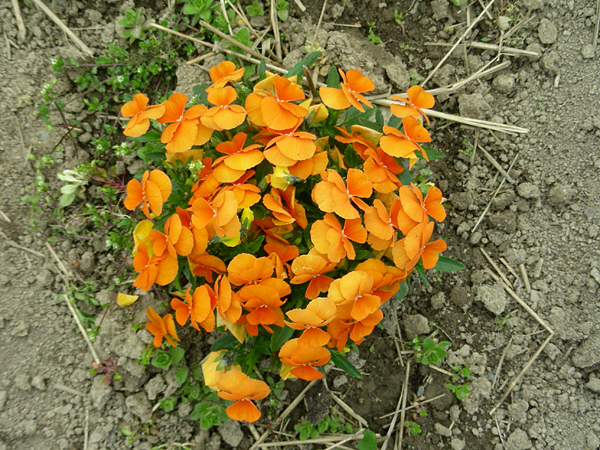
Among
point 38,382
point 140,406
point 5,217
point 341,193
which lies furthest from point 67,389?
point 341,193

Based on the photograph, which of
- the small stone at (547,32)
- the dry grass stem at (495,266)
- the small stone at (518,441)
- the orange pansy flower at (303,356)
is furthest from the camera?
the small stone at (547,32)

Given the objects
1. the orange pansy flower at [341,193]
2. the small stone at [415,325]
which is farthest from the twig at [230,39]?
the small stone at [415,325]

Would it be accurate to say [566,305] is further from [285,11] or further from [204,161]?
[285,11]

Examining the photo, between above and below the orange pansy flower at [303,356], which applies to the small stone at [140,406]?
below

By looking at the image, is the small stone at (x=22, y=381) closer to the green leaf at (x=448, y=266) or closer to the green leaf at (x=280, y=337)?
the green leaf at (x=280, y=337)

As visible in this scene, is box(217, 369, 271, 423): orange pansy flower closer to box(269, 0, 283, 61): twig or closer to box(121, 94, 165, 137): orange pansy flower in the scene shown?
box(121, 94, 165, 137): orange pansy flower

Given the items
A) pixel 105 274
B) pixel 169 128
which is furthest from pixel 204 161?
pixel 105 274
